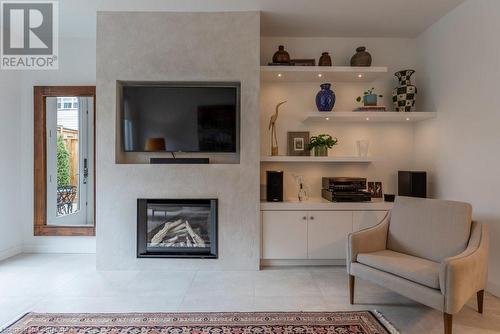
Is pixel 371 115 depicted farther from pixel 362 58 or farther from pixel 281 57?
pixel 281 57

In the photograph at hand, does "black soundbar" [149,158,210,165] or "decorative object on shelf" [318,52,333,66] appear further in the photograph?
"decorative object on shelf" [318,52,333,66]

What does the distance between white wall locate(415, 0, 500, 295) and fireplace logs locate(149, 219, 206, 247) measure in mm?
2747

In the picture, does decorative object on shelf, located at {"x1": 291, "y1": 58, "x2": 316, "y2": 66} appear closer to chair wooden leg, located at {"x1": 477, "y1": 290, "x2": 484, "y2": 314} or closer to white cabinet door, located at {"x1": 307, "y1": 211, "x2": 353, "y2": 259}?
white cabinet door, located at {"x1": 307, "y1": 211, "x2": 353, "y2": 259}

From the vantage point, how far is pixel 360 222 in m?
3.25

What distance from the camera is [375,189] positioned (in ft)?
12.1

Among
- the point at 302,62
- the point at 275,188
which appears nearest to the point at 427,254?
the point at 275,188

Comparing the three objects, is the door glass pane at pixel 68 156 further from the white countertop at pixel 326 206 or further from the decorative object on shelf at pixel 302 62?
the decorative object on shelf at pixel 302 62

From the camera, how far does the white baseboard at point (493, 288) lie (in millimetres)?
2549

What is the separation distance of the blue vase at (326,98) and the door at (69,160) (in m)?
2.88

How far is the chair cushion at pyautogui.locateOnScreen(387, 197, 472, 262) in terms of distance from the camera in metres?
2.27

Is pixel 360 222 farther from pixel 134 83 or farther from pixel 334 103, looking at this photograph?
pixel 134 83

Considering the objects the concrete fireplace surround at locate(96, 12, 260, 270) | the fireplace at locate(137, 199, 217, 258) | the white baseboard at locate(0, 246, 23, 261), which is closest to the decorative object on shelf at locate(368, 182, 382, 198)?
the concrete fireplace surround at locate(96, 12, 260, 270)

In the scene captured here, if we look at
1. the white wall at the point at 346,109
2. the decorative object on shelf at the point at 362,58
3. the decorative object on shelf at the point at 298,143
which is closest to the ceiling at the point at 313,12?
the white wall at the point at 346,109

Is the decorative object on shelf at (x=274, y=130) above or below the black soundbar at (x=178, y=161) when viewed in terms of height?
above
